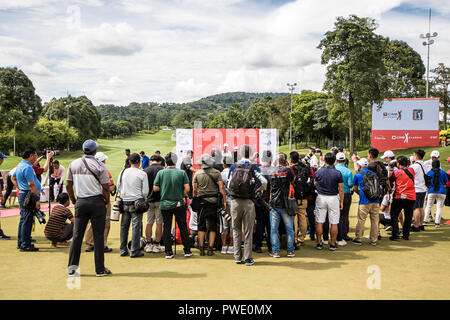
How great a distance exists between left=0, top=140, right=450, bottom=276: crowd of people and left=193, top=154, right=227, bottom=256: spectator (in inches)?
0.7

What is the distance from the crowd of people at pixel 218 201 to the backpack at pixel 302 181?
0.07 feet

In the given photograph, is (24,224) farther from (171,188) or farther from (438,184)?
(438,184)

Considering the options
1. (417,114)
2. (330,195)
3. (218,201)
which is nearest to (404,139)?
(417,114)

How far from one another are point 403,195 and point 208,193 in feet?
14.4

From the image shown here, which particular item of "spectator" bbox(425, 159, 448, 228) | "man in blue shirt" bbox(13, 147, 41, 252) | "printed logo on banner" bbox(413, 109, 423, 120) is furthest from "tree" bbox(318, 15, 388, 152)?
"man in blue shirt" bbox(13, 147, 41, 252)

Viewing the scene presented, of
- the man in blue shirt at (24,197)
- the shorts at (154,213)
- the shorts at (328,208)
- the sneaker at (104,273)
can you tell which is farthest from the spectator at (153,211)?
the shorts at (328,208)

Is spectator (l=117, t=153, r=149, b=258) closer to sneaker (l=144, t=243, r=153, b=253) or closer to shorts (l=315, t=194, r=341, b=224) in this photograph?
sneaker (l=144, t=243, r=153, b=253)

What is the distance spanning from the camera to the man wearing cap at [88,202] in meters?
5.03

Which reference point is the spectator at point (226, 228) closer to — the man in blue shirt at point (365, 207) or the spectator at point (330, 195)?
the spectator at point (330, 195)

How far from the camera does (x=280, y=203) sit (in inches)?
244

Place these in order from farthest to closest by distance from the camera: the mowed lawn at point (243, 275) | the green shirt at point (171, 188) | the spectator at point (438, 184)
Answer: the spectator at point (438, 184) → the green shirt at point (171, 188) → the mowed lawn at point (243, 275)
